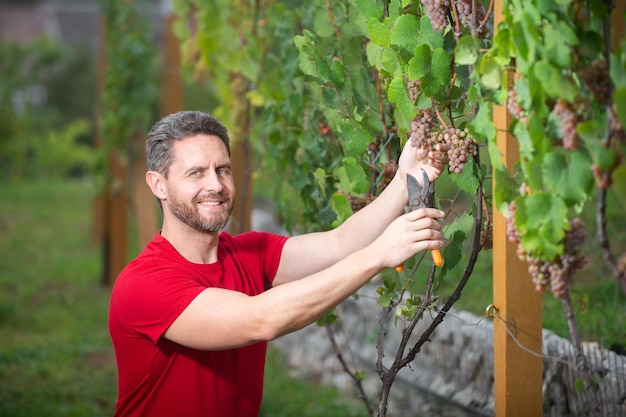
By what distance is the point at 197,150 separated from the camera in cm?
229

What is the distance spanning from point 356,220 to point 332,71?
458mm

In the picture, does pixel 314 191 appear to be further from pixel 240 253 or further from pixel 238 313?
pixel 238 313

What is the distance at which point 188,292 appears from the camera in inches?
80.7

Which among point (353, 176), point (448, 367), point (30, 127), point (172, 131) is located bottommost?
point (448, 367)

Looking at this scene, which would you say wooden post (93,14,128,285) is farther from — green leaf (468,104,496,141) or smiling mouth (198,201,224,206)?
green leaf (468,104,496,141)

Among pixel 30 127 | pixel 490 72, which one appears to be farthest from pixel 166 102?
pixel 30 127

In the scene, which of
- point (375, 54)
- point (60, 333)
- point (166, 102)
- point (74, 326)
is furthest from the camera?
point (166, 102)

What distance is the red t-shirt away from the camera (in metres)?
2.11

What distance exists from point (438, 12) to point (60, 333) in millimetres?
4564

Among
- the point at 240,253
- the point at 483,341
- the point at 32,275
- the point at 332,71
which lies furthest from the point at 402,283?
the point at 32,275

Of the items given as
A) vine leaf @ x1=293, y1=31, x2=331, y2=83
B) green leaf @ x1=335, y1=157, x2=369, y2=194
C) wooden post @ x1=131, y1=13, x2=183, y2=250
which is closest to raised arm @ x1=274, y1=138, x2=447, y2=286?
green leaf @ x1=335, y1=157, x2=369, y2=194

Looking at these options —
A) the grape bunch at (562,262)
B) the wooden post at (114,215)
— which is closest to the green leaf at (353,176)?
the grape bunch at (562,262)

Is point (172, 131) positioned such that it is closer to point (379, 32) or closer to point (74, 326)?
point (379, 32)

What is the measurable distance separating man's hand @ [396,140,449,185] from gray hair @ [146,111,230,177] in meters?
0.56
